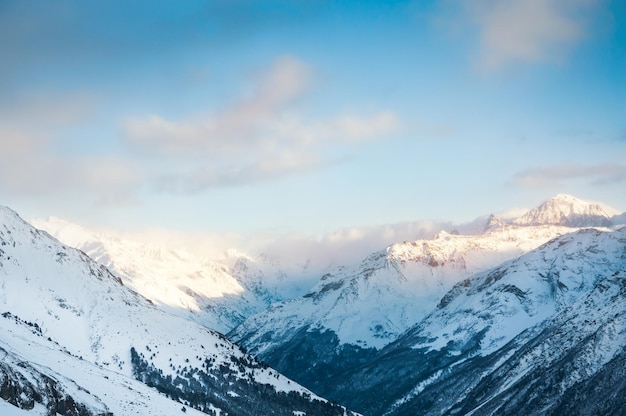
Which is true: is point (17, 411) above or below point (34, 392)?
below

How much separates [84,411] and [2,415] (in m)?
40.3

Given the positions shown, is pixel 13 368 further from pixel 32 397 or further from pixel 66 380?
pixel 66 380

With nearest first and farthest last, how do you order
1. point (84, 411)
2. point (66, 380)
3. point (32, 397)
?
point (32, 397)
point (84, 411)
point (66, 380)

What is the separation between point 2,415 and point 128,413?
70360 millimetres

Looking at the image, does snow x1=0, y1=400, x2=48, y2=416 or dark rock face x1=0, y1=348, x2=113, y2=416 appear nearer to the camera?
snow x1=0, y1=400, x2=48, y2=416

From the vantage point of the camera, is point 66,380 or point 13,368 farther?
point 66,380

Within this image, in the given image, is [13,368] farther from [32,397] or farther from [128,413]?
[128,413]

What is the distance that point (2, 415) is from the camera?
128000mm

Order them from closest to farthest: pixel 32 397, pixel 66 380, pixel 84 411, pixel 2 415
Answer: pixel 2 415 → pixel 32 397 → pixel 84 411 → pixel 66 380

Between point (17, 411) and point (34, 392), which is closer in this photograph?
point (17, 411)

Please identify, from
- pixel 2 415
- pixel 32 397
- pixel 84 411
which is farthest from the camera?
pixel 84 411

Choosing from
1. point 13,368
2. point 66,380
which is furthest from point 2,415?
point 66,380

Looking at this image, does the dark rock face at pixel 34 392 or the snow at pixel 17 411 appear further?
the dark rock face at pixel 34 392

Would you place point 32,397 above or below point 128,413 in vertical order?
above
